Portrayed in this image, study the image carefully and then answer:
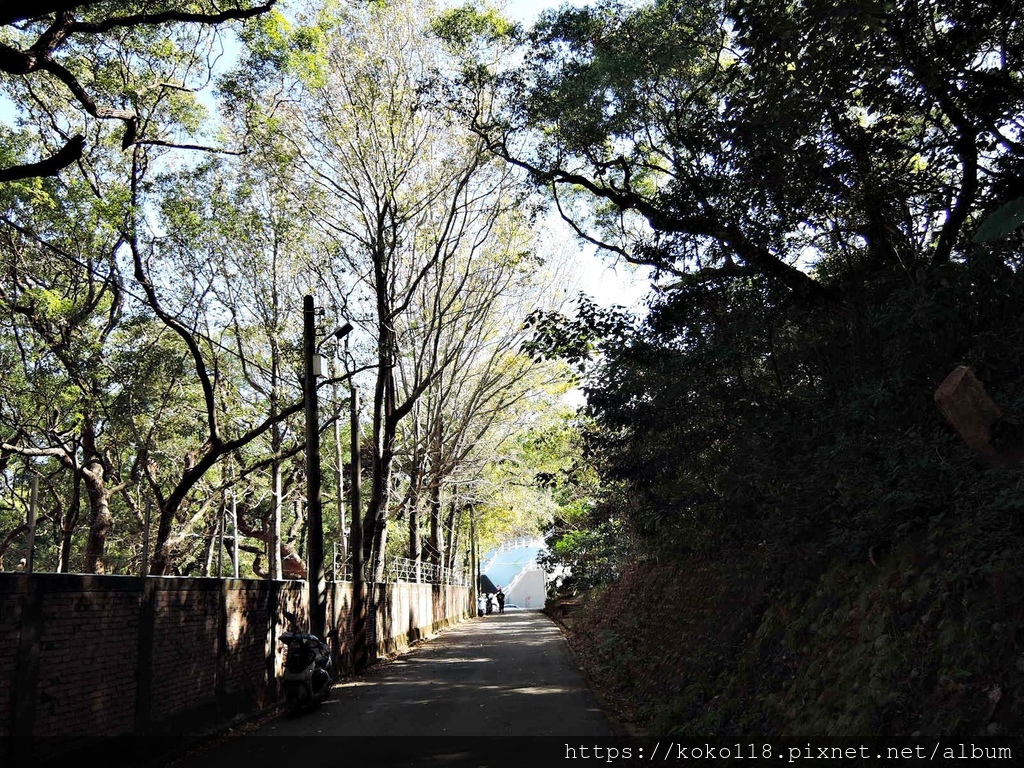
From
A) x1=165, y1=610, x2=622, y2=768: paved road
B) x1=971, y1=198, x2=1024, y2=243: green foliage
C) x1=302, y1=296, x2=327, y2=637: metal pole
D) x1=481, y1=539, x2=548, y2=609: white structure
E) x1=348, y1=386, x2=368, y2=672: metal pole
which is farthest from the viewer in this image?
x1=481, y1=539, x2=548, y2=609: white structure

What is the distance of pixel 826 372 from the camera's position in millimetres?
9188

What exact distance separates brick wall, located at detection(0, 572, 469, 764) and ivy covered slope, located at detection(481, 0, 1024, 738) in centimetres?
573

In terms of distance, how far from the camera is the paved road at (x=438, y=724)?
29.1 ft

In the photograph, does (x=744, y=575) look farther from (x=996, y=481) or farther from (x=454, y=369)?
(x=454, y=369)

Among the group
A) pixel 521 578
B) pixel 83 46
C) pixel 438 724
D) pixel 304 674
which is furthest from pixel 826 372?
pixel 521 578

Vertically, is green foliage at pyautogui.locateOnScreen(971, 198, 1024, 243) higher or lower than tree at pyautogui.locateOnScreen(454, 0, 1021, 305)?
lower

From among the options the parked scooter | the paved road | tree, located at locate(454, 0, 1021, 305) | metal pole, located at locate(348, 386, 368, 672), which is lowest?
the paved road

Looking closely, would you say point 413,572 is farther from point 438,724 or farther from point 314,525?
point 438,724

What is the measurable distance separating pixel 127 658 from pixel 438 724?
4.13 metres

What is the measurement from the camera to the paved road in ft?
29.1

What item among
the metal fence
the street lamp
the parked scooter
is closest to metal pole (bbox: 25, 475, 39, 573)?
the parked scooter

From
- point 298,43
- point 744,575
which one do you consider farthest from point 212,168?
point 744,575

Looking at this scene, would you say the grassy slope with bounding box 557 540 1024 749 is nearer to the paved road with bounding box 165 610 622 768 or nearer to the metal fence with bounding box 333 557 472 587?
the paved road with bounding box 165 610 622 768

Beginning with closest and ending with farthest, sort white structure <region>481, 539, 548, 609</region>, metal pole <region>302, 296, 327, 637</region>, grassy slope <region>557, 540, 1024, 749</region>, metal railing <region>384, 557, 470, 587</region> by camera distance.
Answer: grassy slope <region>557, 540, 1024, 749</region>, metal pole <region>302, 296, 327, 637</region>, metal railing <region>384, 557, 470, 587</region>, white structure <region>481, 539, 548, 609</region>
